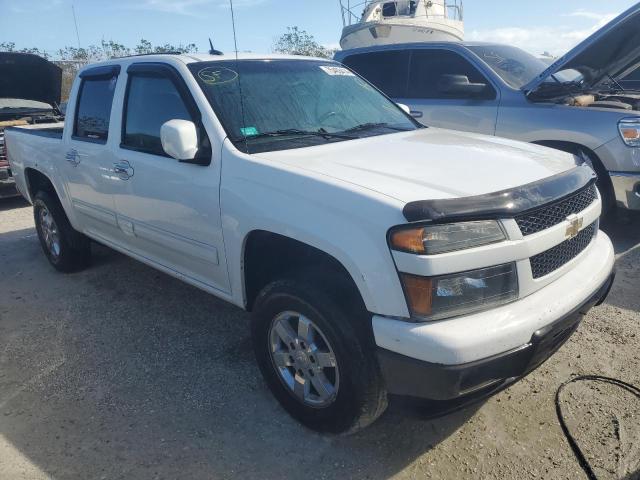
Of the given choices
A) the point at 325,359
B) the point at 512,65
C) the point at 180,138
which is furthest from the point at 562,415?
the point at 512,65

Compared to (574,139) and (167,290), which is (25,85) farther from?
(574,139)

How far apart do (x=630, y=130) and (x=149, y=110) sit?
160 inches

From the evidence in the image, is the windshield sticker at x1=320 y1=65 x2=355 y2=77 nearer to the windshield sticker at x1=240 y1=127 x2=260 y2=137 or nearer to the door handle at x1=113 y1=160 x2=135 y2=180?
the windshield sticker at x1=240 y1=127 x2=260 y2=137

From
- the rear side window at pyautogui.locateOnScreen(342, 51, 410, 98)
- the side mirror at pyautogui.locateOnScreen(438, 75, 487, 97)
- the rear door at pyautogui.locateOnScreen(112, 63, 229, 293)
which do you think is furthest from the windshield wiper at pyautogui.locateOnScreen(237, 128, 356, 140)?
the rear side window at pyautogui.locateOnScreen(342, 51, 410, 98)

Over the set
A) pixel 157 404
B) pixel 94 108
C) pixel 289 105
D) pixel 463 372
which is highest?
pixel 289 105

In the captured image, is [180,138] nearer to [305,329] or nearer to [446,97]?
[305,329]

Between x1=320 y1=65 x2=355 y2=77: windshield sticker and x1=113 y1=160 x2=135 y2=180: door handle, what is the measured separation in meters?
1.49

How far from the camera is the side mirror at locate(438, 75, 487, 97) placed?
5449mm

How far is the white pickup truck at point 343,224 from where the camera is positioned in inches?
79.6

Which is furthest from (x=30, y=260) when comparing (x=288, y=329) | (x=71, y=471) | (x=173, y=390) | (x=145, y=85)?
(x=288, y=329)

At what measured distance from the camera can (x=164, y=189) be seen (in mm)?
3156

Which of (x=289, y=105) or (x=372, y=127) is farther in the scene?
(x=372, y=127)

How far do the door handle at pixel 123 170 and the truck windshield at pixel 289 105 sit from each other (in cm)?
79

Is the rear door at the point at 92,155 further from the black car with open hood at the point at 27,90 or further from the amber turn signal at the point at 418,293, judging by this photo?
the black car with open hood at the point at 27,90
